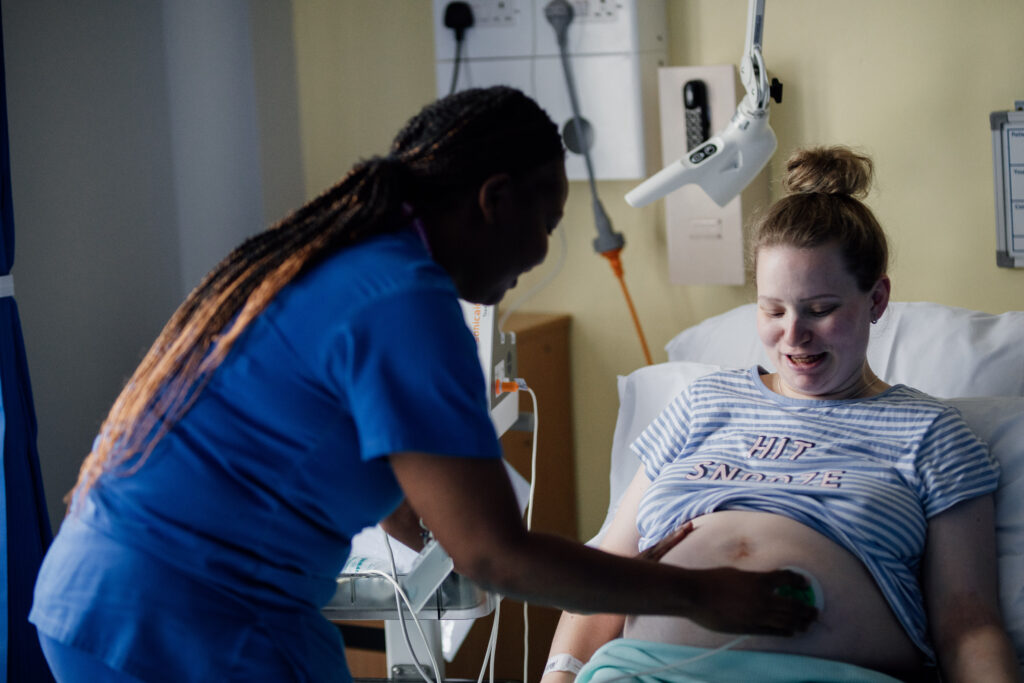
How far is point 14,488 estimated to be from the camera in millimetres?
1904

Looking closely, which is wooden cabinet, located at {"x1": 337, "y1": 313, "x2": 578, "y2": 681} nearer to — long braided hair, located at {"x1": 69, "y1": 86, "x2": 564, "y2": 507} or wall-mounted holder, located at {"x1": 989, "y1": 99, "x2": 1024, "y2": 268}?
wall-mounted holder, located at {"x1": 989, "y1": 99, "x2": 1024, "y2": 268}

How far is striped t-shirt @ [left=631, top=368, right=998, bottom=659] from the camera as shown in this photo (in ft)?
4.38

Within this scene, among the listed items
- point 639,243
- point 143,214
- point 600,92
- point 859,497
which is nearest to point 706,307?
point 639,243

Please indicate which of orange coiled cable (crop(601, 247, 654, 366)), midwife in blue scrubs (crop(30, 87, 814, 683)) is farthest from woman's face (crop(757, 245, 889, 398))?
orange coiled cable (crop(601, 247, 654, 366))

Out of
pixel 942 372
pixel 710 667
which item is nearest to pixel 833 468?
pixel 710 667

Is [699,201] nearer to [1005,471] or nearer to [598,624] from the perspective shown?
[1005,471]

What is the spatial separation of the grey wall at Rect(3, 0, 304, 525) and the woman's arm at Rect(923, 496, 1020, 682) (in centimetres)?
173

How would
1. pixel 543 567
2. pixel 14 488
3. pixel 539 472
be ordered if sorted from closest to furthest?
1. pixel 543 567
2. pixel 14 488
3. pixel 539 472

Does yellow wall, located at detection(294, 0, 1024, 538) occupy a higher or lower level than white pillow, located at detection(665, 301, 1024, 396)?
higher

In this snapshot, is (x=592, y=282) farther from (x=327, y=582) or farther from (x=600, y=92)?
(x=327, y=582)

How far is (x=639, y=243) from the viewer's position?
7.75 ft

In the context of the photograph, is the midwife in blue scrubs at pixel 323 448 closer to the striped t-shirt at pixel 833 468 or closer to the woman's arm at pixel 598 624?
the striped t-shirt at pixel 833 468

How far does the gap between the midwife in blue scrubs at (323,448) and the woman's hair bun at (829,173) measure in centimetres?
70

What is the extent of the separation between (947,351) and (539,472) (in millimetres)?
943
